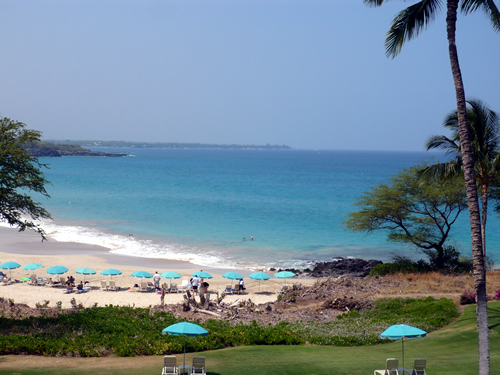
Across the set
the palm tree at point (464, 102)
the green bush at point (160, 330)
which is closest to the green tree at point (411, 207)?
the green bush at point (160, 330)

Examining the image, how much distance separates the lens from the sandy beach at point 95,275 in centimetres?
2433

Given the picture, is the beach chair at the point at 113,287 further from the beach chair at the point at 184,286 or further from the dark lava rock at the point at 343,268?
the dark lava rock at the point at 343,268

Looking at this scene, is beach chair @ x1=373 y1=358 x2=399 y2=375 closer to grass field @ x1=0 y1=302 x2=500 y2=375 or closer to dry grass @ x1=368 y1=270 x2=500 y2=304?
grass field @ x1=0 y1=302 x2=500 y2=375

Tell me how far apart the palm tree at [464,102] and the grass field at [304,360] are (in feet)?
11.4

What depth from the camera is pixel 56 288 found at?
88.6 feet

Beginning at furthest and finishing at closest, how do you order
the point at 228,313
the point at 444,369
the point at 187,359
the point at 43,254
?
the point at 43,254
the point at 228,313
the point at 187,359
the point at 444,369

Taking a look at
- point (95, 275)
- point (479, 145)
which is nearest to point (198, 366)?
point (479, 145)

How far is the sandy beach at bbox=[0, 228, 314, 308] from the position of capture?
2433 centimetres

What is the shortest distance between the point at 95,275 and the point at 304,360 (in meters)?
22.0

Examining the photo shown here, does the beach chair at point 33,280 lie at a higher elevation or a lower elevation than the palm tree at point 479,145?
lower

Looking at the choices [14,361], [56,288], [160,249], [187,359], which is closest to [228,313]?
[187,359]

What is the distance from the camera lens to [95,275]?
30391 millimetres

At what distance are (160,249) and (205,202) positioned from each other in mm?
30160

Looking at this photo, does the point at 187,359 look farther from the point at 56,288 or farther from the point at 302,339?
the point at 56,288
